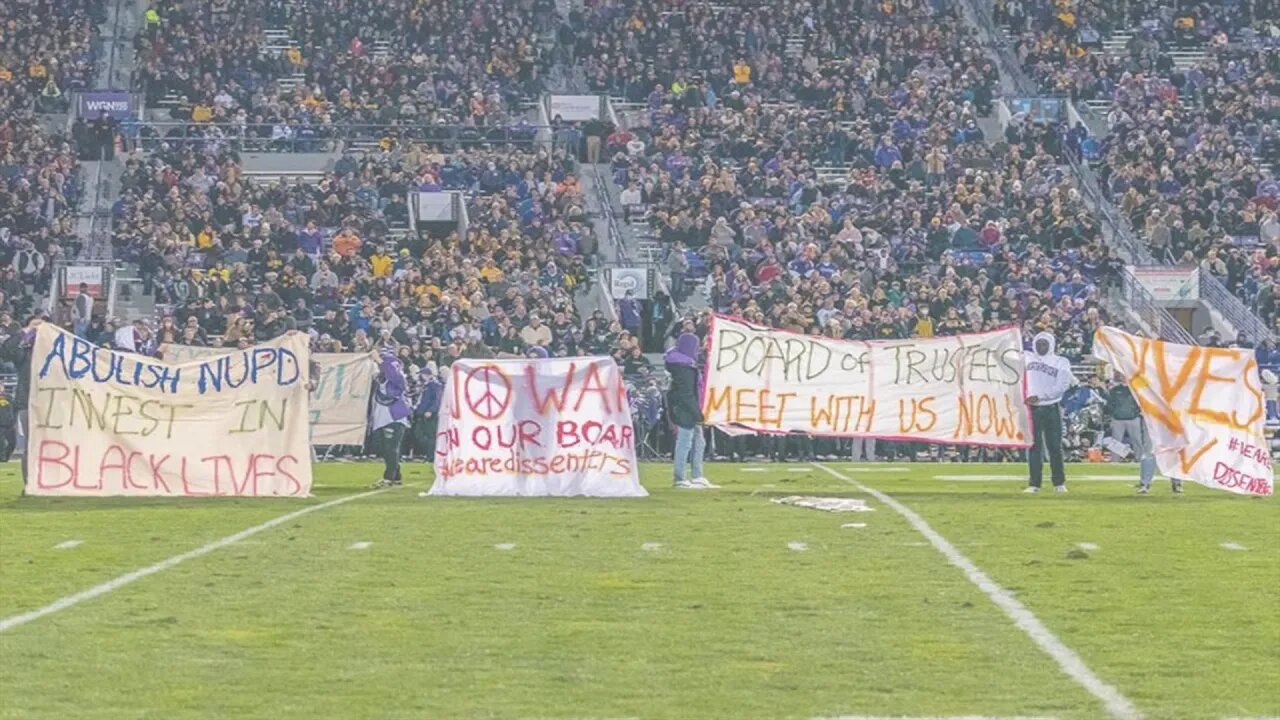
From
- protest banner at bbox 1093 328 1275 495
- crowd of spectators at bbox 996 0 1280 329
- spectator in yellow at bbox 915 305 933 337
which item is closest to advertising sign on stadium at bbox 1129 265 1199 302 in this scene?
crowd of spectators at bbox 996 0 1280 329

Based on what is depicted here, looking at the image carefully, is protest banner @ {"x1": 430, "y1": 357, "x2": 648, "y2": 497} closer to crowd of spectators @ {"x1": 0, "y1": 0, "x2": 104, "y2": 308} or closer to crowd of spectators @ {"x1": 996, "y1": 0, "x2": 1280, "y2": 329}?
crowd of spectators @ {"x1": 0, "y1": 0, "x2": 104, "y2": 308}

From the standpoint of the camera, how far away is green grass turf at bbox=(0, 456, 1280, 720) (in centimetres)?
932

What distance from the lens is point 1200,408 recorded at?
78.7 ft

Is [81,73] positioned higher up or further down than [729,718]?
Result: higher up

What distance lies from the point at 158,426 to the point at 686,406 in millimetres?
5086

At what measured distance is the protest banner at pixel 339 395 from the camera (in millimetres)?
34250

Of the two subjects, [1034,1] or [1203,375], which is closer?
[1203,375]

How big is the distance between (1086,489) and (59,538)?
1157 cm

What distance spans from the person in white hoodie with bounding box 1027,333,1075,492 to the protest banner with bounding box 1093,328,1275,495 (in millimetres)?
559

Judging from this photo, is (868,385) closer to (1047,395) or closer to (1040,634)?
(1047,395)

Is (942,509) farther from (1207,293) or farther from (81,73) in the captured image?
(81,73)

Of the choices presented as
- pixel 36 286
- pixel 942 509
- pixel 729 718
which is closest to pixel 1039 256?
pixel 36 286

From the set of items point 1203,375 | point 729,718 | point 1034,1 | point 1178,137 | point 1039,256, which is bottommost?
point 729,718

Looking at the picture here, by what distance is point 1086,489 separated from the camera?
81.6 feet
